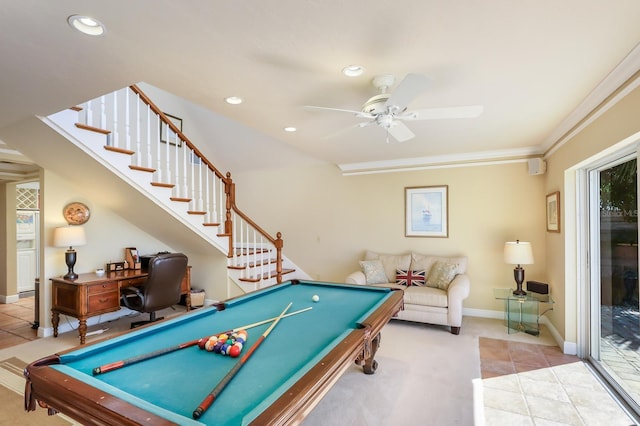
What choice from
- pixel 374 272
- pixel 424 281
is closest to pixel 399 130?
pixel 374 272

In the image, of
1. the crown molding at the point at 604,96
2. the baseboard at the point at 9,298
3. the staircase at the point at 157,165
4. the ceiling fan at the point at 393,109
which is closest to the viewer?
the crown molding at the point at 604,96

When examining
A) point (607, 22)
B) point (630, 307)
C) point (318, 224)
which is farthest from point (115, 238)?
point (630, 307)

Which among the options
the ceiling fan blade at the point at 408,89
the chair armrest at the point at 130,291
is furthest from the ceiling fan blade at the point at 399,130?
the chair armrest at the point at 130,291

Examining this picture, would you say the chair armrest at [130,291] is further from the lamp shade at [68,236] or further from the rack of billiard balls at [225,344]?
the rack of billiard balls at [225,344]

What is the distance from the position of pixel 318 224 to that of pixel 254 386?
14.6 ft

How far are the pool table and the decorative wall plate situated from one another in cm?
309

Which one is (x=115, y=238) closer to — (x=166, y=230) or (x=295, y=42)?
(x=166, y=230)

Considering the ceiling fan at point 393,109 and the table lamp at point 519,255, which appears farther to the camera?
the table lamp at point 519,255

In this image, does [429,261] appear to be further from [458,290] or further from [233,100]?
[233,100]

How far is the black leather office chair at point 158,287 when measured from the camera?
3.76 metres

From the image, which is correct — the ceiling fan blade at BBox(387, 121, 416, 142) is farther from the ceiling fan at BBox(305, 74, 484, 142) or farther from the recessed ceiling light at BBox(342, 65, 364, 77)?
the recessed ceiling light at BBox(342, 65, 364, 77)

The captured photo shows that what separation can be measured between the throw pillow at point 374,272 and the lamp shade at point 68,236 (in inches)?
144

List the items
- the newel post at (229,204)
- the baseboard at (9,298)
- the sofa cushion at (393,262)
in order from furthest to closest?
the baseboard at (9,298), the newel post at (229,204), the sofa cushion at (393,262)

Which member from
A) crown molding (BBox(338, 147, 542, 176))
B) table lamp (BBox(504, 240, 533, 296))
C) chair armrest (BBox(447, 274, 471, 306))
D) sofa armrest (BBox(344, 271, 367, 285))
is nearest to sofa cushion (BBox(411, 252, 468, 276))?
chair armrest (BBox(447, 274, 471, 306))
